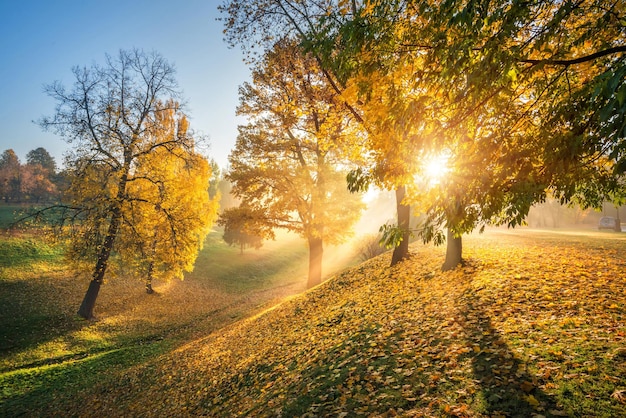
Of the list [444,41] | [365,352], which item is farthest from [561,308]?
[444,41]

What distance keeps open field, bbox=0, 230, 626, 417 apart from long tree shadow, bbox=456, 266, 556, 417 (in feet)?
0.07

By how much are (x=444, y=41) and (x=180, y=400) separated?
855 cm

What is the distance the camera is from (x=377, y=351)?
5758mm

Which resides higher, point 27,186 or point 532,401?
point 27,186

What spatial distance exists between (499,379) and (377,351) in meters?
2.19

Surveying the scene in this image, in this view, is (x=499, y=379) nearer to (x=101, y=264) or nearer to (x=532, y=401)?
(x=532, y=401)

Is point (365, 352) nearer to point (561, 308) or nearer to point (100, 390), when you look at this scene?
point (561, 308)

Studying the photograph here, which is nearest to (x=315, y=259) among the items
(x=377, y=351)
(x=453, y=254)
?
(x=453, y=254)

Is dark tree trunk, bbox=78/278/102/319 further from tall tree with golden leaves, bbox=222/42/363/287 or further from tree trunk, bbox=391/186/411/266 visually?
tree trunk, bbox=391/186/411/266

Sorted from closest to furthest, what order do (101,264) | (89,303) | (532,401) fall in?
(532,401)
(101,264)
(89,303)

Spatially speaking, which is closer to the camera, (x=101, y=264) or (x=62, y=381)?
(x=62, y=381)

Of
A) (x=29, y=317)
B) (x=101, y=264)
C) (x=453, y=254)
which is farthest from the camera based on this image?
(x=101, y=264)

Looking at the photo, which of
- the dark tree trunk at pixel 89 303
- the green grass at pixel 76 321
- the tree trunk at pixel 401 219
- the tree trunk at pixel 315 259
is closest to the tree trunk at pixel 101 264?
the dark tree trunk at pixel 89 303

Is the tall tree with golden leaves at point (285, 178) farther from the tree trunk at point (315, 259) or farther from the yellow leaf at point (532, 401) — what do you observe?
the yellow leaf at point (532, 401)
